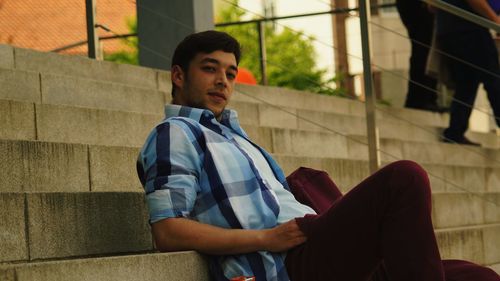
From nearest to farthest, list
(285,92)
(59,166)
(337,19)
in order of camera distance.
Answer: (59,166), (285,92), (337,19)

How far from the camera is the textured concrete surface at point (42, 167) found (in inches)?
185

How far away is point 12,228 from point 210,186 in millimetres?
634

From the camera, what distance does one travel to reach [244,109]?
756cm

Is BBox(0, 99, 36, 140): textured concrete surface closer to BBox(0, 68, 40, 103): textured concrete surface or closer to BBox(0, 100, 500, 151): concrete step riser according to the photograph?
BBox(0, 100, 500, 151): concrete step riser

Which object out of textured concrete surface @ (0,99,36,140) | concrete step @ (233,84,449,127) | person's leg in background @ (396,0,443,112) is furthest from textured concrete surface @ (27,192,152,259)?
person's leg in background @ (396,0,443,112)

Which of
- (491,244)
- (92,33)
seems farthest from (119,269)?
→ (92,33)

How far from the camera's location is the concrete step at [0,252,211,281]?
11.6 feet

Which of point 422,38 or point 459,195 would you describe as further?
point 422,38

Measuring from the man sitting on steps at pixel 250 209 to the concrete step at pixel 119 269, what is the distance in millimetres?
60

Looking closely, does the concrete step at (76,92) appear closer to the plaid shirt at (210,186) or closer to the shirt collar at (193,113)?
the shirt collar at (193,113)

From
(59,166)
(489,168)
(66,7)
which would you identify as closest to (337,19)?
(66,7)

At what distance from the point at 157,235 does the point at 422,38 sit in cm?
632

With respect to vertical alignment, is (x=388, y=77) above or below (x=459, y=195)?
above

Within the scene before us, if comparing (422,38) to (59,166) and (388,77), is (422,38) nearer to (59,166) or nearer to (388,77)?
(59,166)
